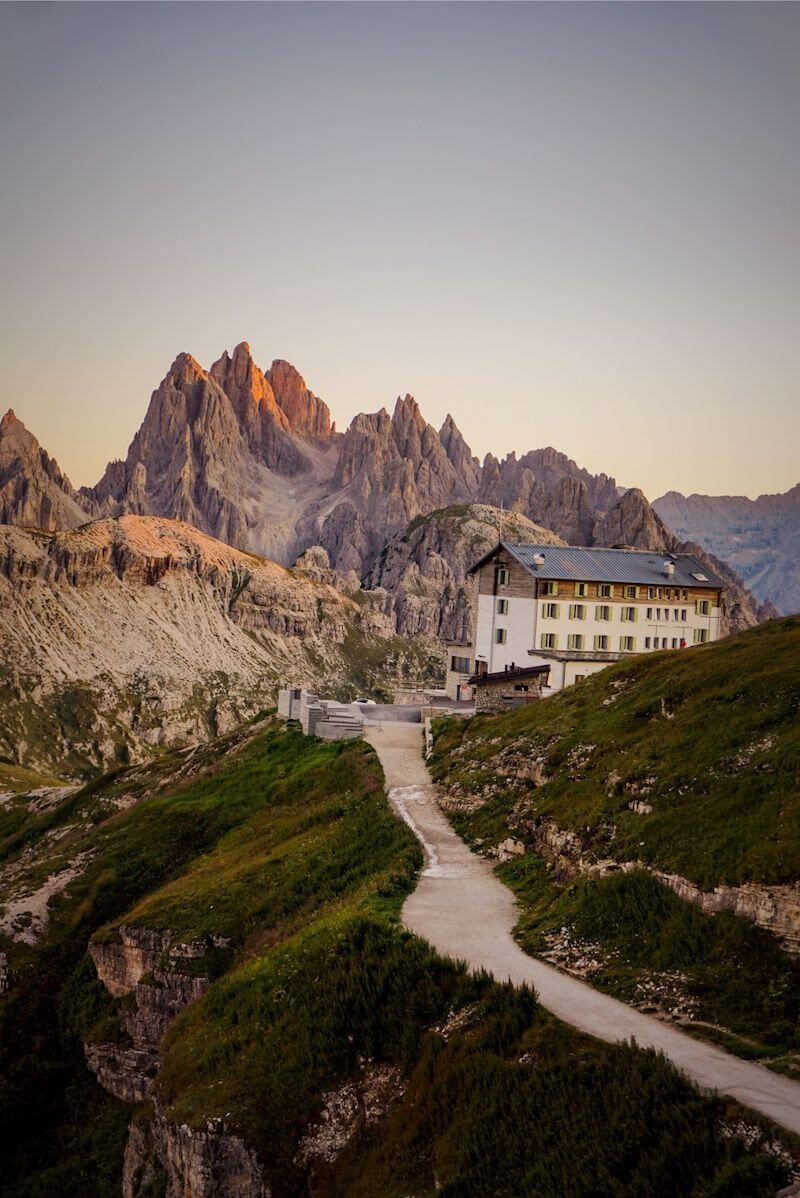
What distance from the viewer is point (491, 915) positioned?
1029 inches

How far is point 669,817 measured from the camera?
2544 centimetres

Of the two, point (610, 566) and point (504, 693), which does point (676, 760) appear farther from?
point (610, 566)

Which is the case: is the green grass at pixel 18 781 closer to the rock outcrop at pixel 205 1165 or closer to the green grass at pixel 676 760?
the green grass at pixel 676 760

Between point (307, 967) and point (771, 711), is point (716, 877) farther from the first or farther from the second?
point (307, 967)

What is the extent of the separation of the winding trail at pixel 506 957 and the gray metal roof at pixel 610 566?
31.3m

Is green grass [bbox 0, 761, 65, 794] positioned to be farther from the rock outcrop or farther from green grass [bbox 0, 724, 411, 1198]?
the rock outcrop

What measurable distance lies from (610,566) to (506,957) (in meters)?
52.3

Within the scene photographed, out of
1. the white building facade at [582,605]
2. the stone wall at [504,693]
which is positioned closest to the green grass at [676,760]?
the stone wall at [504,693]

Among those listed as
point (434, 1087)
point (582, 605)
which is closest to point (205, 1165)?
point (434, 1087)

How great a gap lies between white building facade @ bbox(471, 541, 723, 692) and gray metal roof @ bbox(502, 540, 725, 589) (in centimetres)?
8

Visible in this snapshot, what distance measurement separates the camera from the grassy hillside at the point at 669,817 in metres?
19.4

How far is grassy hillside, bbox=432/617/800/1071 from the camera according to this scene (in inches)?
764

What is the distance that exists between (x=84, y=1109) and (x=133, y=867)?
41.7ft

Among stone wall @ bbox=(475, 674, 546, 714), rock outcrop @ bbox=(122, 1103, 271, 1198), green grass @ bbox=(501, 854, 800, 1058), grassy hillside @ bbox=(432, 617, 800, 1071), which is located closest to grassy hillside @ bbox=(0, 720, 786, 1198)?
rock outcrop @ bbox=(122, 1103, 271, 1198)
